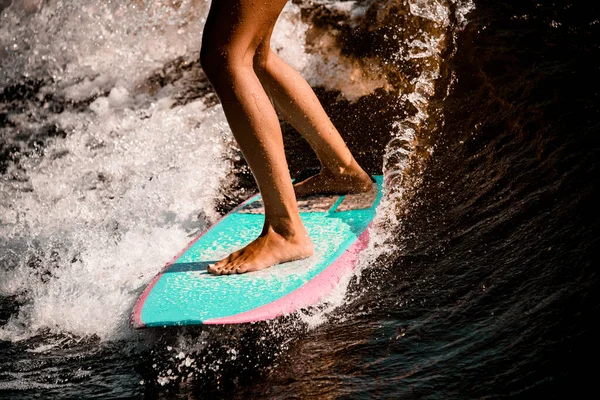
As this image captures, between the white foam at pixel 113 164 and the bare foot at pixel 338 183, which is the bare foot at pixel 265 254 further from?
the bare foot at pixel 338 183

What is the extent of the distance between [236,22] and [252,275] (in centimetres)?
104

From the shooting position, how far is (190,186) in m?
4.58

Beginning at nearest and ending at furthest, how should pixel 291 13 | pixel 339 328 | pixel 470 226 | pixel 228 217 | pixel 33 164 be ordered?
pixel 339 328 → pixel 470 226 → pixel 228 217 → pixel 33 164 → pixel 291 13

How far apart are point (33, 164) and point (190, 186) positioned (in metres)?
1.41

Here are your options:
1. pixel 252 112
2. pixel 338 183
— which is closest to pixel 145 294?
pixel 252 112

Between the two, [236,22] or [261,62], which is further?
[261,62]

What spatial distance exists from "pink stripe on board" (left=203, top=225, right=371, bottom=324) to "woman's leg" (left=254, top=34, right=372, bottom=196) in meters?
0.50

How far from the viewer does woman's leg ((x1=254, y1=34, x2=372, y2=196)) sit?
356cm

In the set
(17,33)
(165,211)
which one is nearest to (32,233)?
(165,211)

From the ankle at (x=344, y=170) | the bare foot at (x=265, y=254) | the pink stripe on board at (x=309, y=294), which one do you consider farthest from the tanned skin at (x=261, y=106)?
the ankle at (x=344, y=170)

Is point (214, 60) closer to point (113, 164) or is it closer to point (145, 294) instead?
point (145, 294)

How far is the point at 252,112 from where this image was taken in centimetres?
305

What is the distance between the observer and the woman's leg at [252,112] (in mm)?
2965

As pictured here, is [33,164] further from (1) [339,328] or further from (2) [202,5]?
(1) [339,328]
